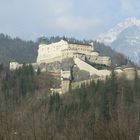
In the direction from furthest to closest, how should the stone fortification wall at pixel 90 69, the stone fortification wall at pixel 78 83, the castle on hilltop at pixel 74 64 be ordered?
the stone fortification wall at pixel 90 69 < the castle on hilltop at pixel 74 64 < the stone fortification wall at pixel 78 83

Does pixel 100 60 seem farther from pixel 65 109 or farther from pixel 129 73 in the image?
pixel 65 109

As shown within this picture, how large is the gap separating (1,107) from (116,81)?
53232mm

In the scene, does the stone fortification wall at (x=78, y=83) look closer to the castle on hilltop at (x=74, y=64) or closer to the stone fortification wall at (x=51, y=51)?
the castle on hilltop at (x=74, y=64)

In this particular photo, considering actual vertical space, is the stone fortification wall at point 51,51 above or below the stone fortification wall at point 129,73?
above

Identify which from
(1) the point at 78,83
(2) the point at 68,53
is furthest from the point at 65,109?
(2) the point at 68,53

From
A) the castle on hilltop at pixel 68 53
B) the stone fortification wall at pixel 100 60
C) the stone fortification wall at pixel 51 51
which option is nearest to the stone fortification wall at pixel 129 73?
the stone fortification wall at pixel 100 60

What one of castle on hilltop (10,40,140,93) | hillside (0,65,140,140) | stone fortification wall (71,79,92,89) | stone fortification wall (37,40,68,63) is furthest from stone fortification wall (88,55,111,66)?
stone fortification wall (71,79,92,89)

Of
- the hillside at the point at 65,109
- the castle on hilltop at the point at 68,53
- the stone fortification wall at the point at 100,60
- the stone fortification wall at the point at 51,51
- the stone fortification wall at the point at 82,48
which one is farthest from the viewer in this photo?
the stone fortification wall at the point at 51,51

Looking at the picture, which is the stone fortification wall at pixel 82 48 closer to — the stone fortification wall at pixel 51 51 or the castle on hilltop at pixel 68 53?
the castle on hilltop at pixel 68 53

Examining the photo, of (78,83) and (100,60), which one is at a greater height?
(100,60)

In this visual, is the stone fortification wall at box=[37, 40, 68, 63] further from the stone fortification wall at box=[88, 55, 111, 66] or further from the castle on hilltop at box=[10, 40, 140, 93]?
the stone fortification wall at box=[88, 55, 111, 66]

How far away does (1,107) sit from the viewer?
54.9ft

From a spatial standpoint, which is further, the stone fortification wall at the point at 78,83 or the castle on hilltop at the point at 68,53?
the castle on hilltop at the point at 68,53

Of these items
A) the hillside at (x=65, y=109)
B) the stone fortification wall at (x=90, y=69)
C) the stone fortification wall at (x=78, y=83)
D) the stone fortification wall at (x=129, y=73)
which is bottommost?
the hillside at (x=65, y=109)
